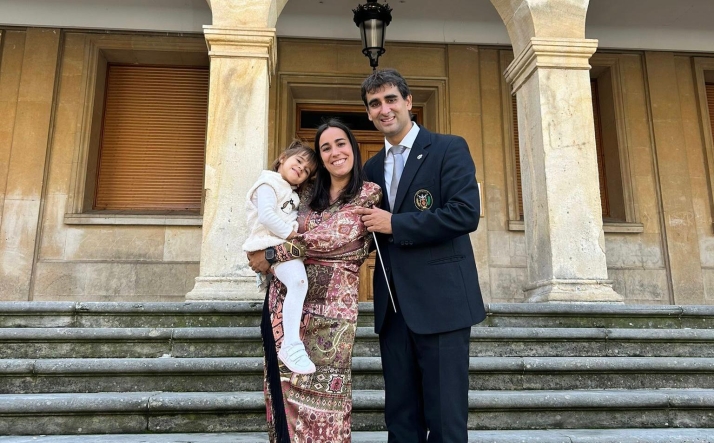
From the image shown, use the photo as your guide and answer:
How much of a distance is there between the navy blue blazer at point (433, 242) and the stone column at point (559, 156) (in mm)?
3144

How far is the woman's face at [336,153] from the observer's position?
7.13 feet

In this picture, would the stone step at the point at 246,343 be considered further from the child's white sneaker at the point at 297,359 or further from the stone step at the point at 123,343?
the child's white sneaker at the point at 297,359

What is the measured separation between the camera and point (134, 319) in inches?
163

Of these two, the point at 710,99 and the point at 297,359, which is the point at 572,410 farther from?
the point at 710,99

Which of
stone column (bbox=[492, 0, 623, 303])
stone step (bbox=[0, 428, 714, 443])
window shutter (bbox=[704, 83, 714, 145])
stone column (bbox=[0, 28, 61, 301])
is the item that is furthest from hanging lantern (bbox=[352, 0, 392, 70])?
window shutter (bbox=[704, 83, 714, 145])

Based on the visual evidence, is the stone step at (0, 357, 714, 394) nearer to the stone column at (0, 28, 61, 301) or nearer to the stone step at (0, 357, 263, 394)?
the stone step at (0, 357, 263, 394)

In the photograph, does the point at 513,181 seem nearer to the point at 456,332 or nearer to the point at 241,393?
the point at 241,393

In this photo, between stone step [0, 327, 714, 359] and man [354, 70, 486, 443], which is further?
stone step [0, 327, 714, 359]

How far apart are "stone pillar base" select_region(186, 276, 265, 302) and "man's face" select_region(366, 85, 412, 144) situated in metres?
2.61

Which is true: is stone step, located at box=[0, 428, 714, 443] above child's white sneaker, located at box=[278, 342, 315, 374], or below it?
below

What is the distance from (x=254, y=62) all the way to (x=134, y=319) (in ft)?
8.46

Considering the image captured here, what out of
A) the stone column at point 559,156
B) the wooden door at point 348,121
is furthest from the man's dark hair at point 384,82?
the wooden door at point 348,121

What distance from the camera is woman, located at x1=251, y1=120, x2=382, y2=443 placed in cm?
203

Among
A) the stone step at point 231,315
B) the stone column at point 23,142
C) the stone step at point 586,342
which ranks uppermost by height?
the stone column at point 23,142
